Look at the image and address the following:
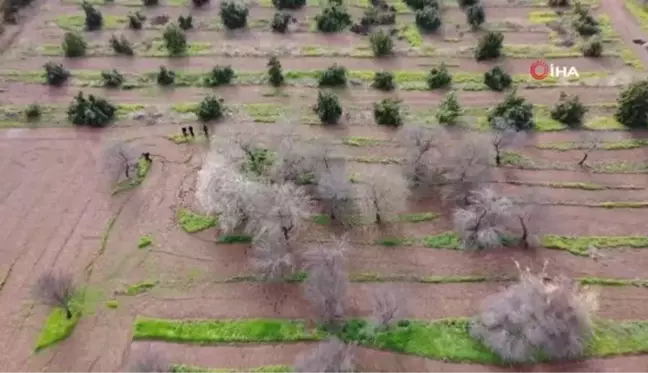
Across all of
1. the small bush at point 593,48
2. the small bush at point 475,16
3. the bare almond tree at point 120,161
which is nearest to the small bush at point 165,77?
the bare almond tree at point 120,161

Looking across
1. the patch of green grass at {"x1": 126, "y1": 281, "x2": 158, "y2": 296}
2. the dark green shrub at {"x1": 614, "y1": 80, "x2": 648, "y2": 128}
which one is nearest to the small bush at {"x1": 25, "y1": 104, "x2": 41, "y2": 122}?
the patch of green grass at {"x1": 126, "y1": 281, "x2": 158, "y2": 296}

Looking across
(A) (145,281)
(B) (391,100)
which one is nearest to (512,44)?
(B) (391,100)

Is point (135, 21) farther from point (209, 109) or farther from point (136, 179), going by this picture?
point (136, 179)

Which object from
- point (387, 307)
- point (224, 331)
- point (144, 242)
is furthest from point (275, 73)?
point (387, 307)

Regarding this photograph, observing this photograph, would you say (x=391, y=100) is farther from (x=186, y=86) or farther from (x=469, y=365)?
(x=469, y=365)

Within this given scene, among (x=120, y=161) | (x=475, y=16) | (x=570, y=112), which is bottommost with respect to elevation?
(x=120, y=161)

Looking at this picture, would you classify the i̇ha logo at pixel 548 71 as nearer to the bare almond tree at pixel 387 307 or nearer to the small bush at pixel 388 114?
the small bush at pixel 388 114
